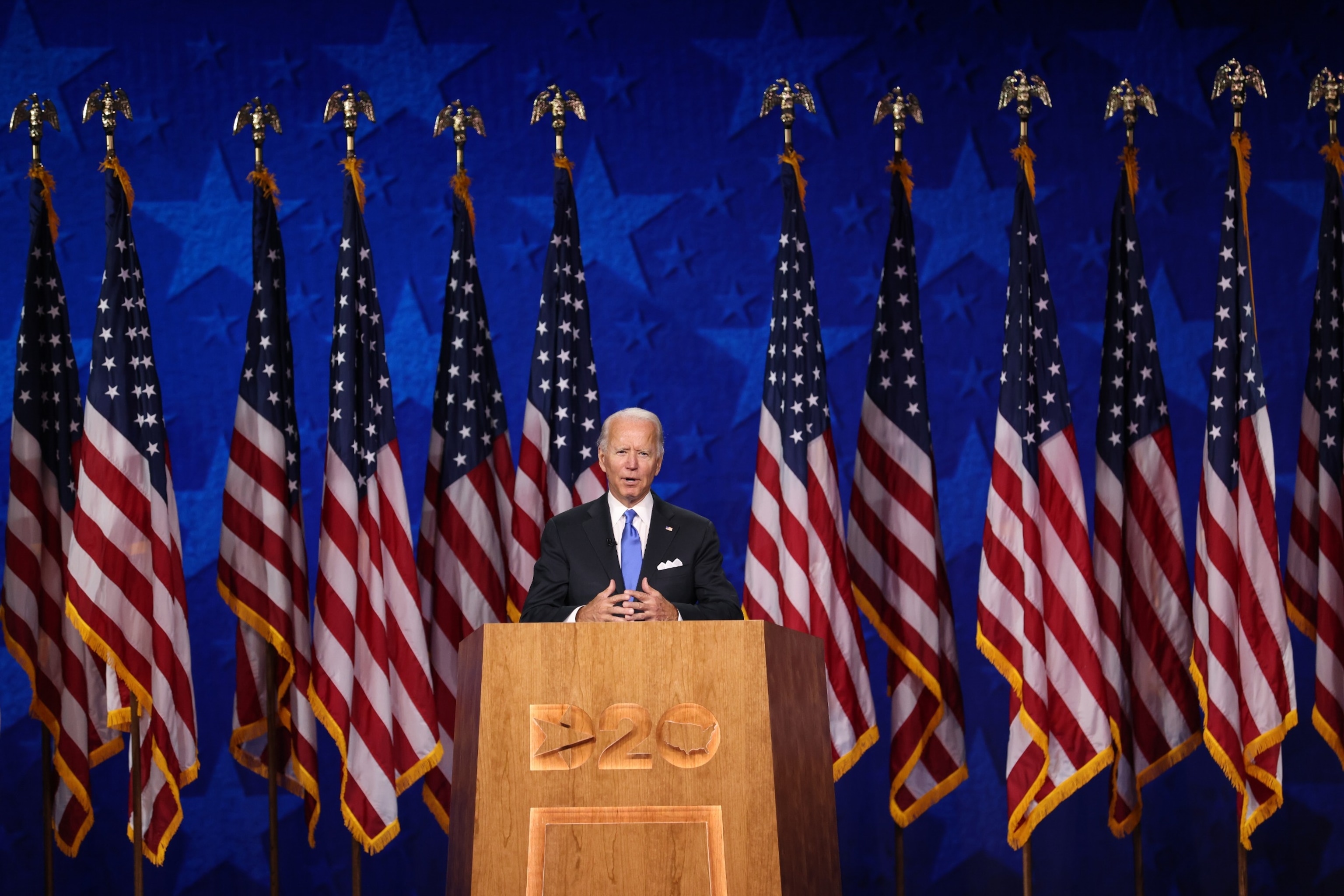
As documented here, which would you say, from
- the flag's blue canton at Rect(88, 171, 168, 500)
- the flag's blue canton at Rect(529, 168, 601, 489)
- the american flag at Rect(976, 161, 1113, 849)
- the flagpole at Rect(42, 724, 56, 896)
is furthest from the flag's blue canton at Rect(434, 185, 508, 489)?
the american flag at Rect(976, 161, 1113, 849)

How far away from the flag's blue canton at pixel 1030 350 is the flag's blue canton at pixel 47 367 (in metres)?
4.13

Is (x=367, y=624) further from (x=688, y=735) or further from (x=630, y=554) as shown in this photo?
(x=688, y=735)

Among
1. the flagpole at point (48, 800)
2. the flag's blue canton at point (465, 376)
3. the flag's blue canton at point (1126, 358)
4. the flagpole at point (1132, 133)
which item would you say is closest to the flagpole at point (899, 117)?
the flagpole at point (1132, 133)

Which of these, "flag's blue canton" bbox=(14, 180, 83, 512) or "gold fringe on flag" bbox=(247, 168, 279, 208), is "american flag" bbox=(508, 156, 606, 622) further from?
"flag's blue canton" bbox=(14, 180, 83, 512)

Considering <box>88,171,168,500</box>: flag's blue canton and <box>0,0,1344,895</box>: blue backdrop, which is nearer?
<box>88,171,168,500</box>: flag's blue canton

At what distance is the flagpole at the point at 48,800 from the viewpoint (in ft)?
20.1

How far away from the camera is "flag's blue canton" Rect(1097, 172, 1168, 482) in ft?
19.9

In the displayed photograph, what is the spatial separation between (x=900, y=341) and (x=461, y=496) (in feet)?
6.81

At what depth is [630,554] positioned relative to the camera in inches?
181

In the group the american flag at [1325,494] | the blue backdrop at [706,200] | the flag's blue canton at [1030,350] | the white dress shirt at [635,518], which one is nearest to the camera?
the white dress shirt at [635,518]

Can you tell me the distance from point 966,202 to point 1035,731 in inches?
116

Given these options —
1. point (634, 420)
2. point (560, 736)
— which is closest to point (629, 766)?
point (560, 736)

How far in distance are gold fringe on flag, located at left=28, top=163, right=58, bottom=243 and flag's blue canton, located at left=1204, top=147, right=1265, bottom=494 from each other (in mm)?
624

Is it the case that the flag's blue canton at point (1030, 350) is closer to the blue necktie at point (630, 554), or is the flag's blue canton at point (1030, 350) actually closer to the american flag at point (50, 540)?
the blue necktie at point (630, 554)
